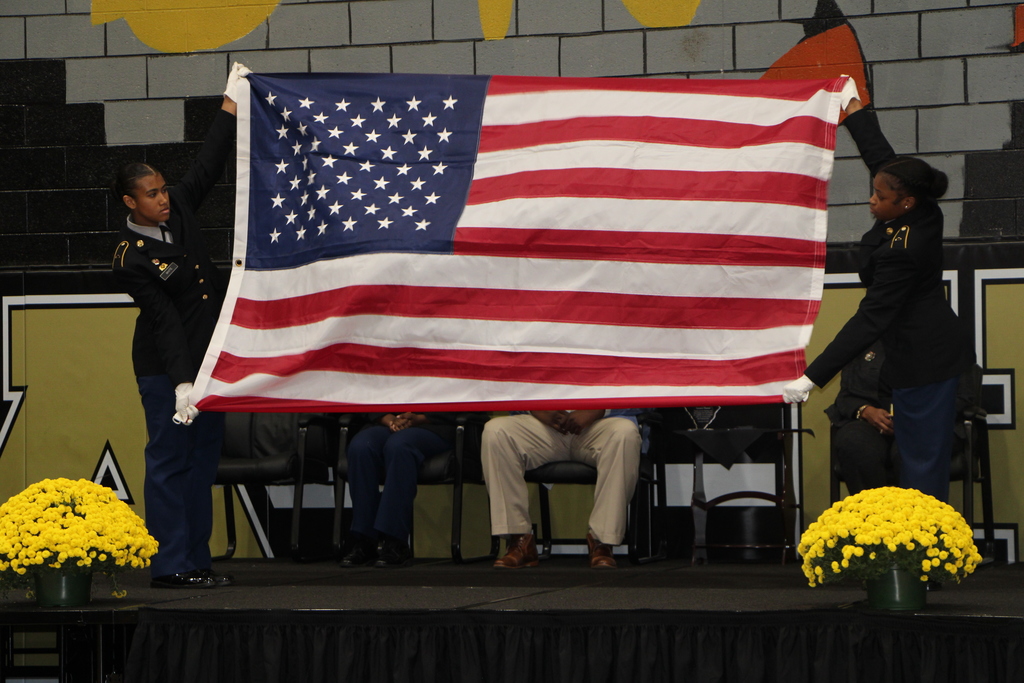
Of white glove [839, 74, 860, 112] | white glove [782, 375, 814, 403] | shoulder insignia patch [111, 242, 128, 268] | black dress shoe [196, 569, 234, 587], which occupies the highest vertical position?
white glove [839, 74, 860, 112]

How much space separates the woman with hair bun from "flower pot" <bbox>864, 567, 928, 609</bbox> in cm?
70

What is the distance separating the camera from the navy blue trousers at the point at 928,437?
3.85 m

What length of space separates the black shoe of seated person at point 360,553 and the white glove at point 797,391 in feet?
6.92

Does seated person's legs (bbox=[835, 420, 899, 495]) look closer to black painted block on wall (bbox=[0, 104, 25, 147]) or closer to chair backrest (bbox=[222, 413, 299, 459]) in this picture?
chair backrest (bbox=[222, 413, 299, 459])

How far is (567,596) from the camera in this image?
145 inches

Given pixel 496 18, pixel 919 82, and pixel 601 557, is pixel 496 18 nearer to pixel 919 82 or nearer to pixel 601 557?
pixel 919 82

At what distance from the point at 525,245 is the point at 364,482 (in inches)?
59.4

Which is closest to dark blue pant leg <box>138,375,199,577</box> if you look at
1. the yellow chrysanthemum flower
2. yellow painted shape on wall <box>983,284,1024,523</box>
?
the yellow chrysanthemum flower

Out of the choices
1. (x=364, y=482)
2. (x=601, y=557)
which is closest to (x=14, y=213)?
(x=364, y=482)

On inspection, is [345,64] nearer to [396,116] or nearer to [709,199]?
[396,116]

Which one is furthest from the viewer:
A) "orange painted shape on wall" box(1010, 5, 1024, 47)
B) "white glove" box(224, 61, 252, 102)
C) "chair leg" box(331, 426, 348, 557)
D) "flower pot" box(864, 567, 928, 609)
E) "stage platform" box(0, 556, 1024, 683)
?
"orange painted shape on wall" box(1010, 5, 1024, 47)

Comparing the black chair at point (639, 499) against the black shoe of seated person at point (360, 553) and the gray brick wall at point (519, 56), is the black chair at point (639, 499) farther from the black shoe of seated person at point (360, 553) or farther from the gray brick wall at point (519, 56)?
the gray brick wall at point (519, 56)

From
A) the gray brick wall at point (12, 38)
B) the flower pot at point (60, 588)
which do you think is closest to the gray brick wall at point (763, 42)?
the gray brick wall at point (12, 38)

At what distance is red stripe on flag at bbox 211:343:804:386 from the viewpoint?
398cm
